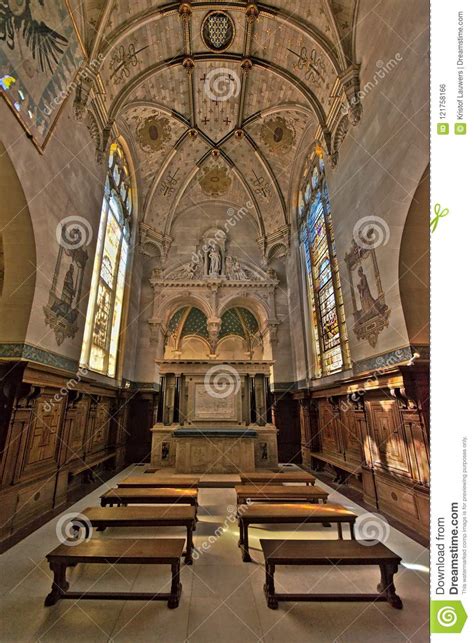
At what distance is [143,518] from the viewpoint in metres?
3.32

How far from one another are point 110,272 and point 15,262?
547 centimetres

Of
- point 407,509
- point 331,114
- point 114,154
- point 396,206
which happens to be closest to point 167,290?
point 114,154

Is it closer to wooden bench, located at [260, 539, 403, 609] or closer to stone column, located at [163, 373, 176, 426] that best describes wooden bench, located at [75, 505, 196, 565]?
wooden bench, located at [260, 539, 403, 609]

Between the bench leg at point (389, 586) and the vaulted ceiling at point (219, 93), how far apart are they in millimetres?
9103

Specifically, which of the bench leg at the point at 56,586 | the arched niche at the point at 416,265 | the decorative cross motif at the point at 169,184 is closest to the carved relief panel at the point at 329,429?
the arched niche at the point at 416,265

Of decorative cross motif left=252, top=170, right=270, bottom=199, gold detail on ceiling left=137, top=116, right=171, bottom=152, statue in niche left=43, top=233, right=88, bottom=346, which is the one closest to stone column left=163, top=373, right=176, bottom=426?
statue in niche left=43, top=233, right=88, bottom=346

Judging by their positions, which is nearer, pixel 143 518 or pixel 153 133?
pixel 143 518

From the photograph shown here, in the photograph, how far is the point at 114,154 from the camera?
10852 mm

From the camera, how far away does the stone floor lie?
2.23 metres

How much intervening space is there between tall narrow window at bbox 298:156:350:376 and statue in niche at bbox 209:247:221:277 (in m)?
4.48

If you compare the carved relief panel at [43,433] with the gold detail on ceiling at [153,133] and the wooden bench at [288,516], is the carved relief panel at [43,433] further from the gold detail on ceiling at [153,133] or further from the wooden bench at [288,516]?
the gold detail on ceiling at [153,133]
